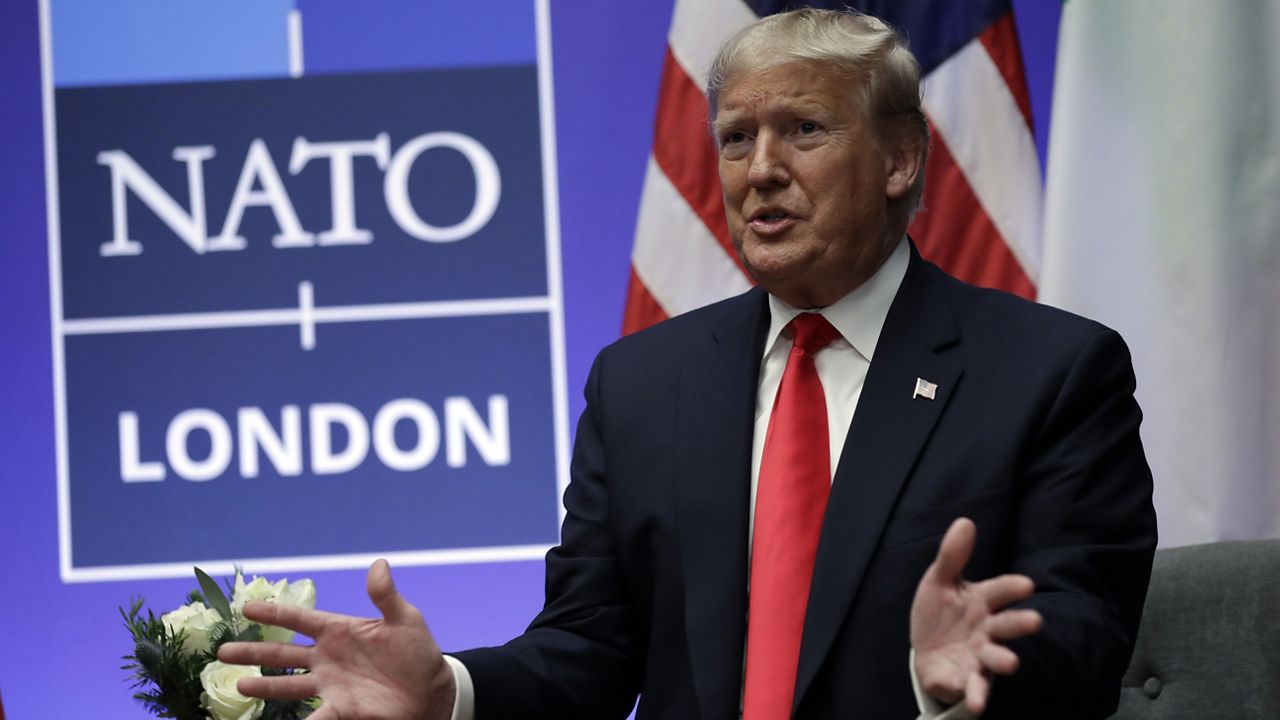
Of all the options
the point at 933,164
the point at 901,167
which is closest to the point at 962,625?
the point at 901,167

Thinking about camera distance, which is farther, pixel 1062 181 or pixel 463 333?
pixel 463 333

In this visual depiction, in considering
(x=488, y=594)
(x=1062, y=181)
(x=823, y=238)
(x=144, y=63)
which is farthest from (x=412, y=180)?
(x=823, y=238)

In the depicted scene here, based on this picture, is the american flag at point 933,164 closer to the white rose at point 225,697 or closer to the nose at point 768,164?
the nose at point 768,164

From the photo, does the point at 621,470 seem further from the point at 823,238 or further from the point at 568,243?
the point at 568,243

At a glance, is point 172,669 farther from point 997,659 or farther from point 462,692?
point 997,659

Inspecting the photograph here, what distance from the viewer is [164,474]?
11.2 ft

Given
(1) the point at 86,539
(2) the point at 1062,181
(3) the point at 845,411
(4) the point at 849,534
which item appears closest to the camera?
(4) the point at 849,534

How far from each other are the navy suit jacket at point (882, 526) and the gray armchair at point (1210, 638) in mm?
769

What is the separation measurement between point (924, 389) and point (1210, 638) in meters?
0.97

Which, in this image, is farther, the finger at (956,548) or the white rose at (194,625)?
the white rose at (194,625)

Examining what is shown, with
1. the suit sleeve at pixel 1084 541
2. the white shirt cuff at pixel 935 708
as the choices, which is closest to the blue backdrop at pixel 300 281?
the suit sleeve at pixel 1084 541

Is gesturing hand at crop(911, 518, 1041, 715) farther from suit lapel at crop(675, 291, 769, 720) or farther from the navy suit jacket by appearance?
suit lapel at crop(675, 291, 769, 720)

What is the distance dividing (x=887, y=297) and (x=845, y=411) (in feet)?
0.61

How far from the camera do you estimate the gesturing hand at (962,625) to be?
52.1 inches
